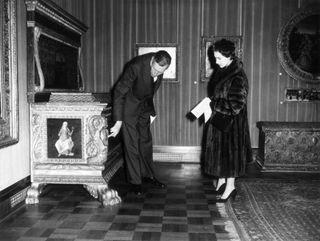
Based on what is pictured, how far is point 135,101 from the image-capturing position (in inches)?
173

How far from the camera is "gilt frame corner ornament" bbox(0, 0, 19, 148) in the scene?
3598 millimetres

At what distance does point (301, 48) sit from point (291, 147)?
1760 mm

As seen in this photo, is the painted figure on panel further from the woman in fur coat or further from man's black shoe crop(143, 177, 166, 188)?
the woman in fur coat

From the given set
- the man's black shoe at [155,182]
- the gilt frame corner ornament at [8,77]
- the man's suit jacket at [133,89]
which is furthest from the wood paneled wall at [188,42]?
the gilt frame corner ornament at [8,77]

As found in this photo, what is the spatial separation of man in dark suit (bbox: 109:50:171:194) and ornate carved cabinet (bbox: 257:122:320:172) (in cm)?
220

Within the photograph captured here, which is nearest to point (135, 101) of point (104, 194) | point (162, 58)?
point (162, 58)

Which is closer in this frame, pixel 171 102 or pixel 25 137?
pixel 25 137

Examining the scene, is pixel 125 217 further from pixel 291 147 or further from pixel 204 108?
pixel 291 147

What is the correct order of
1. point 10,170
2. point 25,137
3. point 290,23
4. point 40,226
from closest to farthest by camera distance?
point 40,226, point 10,170, point 25,137, point 290,23

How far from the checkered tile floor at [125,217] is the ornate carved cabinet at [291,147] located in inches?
62.0

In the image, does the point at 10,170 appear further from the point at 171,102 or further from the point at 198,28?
the point at 198,28

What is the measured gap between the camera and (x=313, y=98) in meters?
6.58

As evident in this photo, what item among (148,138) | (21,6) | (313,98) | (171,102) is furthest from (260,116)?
(21,6)

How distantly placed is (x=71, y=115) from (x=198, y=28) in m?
3.38
